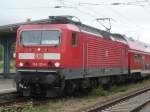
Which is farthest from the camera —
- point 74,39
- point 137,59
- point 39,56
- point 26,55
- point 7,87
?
point 137,59

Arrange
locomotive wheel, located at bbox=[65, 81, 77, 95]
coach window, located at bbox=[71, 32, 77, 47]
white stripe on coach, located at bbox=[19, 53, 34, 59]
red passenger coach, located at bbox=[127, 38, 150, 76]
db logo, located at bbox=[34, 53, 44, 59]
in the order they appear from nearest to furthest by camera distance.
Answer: db logo, located at bbox=[34, 53, 44, 59], white stripe on coach, located at bbox=[19, 53, 34, 59], coach window, located at bbox=[71, 32, 77, 47], locomotive wheel, located at bbox=[65, 81, 77, 95], red passenger coach, located at bbox=[127, 38, 150, 76]

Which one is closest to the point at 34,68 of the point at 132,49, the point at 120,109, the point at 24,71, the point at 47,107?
the point at 24,71

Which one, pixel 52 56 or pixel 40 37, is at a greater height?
pixel 40 37

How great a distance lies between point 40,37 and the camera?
18.7 metres

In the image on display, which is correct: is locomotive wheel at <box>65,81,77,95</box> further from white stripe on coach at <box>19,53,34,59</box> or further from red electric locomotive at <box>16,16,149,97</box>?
white stripe on coach at <box>19,53,34,59</box>

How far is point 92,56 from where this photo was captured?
21.5 metres

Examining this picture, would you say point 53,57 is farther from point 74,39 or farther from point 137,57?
point 137,57

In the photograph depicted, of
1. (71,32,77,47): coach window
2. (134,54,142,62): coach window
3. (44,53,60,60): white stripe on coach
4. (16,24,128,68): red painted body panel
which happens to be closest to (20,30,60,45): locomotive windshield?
(16,24,128,68): red painted body panel

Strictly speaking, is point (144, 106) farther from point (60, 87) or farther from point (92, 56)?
point (92, 56)

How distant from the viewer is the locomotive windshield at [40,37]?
18422mm

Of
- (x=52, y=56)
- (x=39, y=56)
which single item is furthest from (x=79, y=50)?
(x=39, y=56)

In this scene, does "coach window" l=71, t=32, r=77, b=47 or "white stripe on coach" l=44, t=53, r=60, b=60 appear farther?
"coach window" l=71, t=32, r=77, b=47

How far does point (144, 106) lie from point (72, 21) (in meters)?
4.85

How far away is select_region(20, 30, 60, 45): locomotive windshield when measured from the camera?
18.4m
